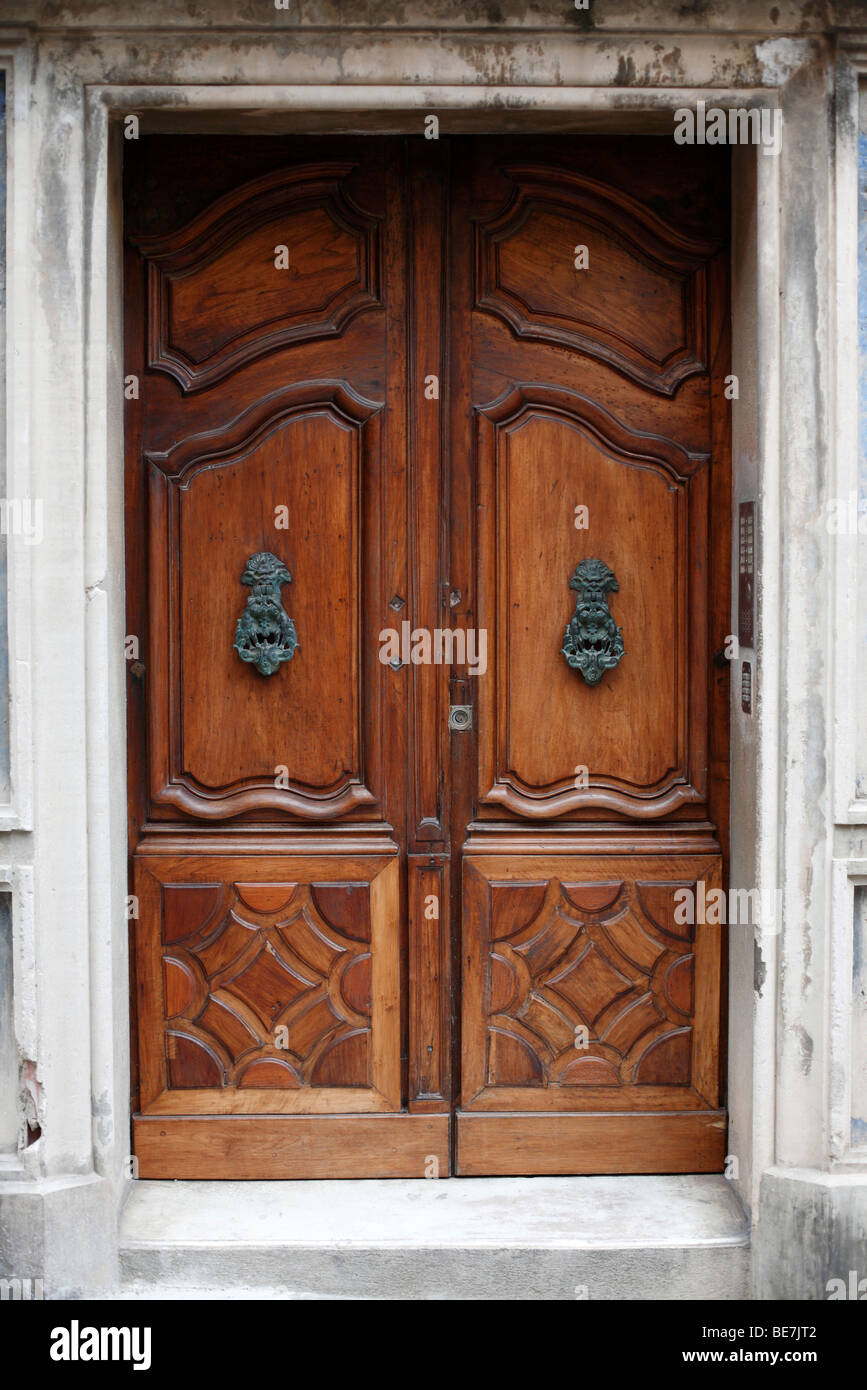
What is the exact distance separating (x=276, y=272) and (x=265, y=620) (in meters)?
1.02

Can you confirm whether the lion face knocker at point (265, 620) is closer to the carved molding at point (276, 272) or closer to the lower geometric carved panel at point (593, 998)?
the carved molding at point (276, 272)

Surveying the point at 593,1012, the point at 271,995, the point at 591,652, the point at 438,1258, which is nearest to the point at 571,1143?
the point at 593,1012

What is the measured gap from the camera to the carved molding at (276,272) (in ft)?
12.7

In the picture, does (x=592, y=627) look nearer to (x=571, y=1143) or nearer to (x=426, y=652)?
(x=426, y=652)

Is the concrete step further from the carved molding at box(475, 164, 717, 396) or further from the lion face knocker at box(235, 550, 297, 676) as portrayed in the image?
the carved molding at box(475, 164, 717, 396)

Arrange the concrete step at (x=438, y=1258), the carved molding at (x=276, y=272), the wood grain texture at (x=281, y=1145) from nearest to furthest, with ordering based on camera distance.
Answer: the concrete step at (x=438, y=1258), the carved molding at (x=276, y=272), the wood grain texture at (x=281, y=1145)

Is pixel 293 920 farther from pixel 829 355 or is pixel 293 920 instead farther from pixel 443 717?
pixel 829 355

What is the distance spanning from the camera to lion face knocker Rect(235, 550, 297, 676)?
388 cm

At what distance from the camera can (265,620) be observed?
3889 mm

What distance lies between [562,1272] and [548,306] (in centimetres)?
276

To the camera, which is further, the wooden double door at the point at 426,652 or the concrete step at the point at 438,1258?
the wooden double door at the point at 426,652

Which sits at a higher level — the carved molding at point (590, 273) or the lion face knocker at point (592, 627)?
the carved molding at point (590, 273)

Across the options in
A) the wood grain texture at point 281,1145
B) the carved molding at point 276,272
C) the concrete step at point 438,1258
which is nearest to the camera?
the concrete step at point 438,1258

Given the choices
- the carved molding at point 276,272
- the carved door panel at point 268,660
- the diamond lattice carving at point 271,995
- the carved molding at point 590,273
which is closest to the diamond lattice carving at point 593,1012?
the carved door panel at point 268,660
